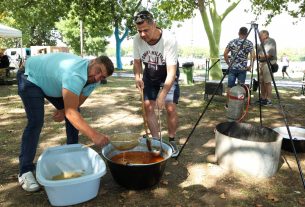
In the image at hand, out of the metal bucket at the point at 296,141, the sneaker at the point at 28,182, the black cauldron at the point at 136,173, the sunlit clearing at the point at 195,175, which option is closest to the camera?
the black cauldron at the point at 136,173

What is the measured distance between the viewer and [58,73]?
284 centimetres

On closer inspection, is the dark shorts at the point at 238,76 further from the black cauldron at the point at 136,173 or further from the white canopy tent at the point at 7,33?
the white canopy tent at the point at 7,33

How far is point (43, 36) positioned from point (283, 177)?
50.9m

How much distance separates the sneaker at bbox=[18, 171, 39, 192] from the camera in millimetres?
3132

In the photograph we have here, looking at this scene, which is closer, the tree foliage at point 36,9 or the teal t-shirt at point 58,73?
the teal t-shirt at point 58,73

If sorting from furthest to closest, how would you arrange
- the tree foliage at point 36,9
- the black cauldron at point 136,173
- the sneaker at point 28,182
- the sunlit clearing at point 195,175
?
1. the tree foliage at point 36,9
2. the sunlit clearing at point 195,175
3. the sneaker at point 28,182
4. the black cauldron at point 136,173

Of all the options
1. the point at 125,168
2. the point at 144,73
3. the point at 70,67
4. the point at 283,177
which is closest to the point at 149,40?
the point at 144,73

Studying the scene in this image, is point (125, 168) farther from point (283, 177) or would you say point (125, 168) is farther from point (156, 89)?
point (283, 177)

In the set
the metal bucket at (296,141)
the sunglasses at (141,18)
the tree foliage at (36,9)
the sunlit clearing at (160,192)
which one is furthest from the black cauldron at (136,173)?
the tree foliage at (36,9)

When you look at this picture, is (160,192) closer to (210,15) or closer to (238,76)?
(238,76)

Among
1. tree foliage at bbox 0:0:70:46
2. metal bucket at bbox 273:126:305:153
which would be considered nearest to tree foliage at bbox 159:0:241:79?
tree foliage at bbox 0:0:70:46

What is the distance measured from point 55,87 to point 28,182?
1.09 m

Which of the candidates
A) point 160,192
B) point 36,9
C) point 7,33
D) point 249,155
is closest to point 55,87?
point 160,192

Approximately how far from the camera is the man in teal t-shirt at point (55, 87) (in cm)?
263
